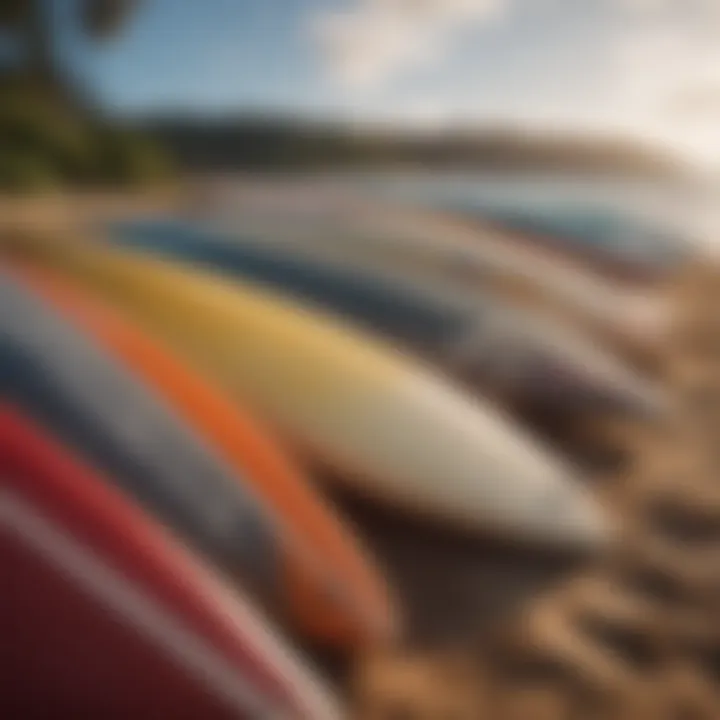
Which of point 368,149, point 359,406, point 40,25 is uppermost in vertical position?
point 368,149

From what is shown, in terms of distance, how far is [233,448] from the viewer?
2.71ft

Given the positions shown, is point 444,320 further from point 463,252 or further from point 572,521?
point 572,521

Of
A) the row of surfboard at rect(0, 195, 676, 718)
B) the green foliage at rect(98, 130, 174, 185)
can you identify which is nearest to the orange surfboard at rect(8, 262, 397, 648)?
the row of surfboard at rect(0, 195, 676, 718)

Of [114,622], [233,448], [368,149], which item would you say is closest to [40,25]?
[368,149]

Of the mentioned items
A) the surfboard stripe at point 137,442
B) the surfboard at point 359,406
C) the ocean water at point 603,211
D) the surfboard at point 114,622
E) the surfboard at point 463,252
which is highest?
the ocean water at point 603,211

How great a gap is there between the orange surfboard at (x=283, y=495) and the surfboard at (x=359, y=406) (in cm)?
2

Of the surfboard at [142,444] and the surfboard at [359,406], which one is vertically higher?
the surfboard at [359,406]

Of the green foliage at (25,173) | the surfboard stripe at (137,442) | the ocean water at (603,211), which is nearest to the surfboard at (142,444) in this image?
the surfboard stripe at (137,442)

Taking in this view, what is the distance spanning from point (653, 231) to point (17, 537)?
0.63 m

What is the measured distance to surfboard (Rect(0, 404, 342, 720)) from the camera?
2.32 ft

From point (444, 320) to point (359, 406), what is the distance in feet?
0.38

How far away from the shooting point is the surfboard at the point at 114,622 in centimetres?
71

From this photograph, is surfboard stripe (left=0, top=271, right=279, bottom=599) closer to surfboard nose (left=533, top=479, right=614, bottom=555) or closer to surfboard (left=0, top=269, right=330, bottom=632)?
surfboard (left=0, top=269, right=330, bottom=632)

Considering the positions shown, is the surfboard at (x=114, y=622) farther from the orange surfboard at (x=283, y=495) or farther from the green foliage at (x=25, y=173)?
the green foliage at (x=25, y=173)
